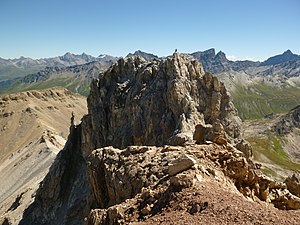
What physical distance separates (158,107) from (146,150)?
25304mm

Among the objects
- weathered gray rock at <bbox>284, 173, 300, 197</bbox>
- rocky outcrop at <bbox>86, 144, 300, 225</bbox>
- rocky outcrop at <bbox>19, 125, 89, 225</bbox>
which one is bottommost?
rocky outcrop at <bbox>19, 125, 89, 225</bbox>


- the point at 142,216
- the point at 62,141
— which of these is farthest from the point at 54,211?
the point at 62,141

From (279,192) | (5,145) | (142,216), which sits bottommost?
(5,145)

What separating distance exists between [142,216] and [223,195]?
5436 millimetres

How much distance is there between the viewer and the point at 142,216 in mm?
23641

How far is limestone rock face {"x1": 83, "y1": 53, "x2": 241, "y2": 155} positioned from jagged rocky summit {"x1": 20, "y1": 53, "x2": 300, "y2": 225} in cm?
16

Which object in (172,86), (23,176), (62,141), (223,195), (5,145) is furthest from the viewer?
(5,145)

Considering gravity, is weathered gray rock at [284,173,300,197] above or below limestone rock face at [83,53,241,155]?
below

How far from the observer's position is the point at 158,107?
58.5m

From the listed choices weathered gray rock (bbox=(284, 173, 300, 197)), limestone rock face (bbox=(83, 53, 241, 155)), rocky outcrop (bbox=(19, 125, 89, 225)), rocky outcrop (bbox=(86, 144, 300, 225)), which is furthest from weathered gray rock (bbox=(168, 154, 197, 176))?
rocky outcrop (bbox=(19, 125, 89, 225))

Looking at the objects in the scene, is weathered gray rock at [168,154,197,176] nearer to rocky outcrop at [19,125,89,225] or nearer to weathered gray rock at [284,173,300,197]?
weathered gray rock at [284,173,300,197]

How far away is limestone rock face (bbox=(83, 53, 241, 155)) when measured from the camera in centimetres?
5566

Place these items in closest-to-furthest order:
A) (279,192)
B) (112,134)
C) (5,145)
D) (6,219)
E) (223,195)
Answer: (223,195), (279,192), (112,134), (6,219), (5,145)

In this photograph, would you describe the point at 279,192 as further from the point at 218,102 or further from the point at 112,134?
the point at 112,134
